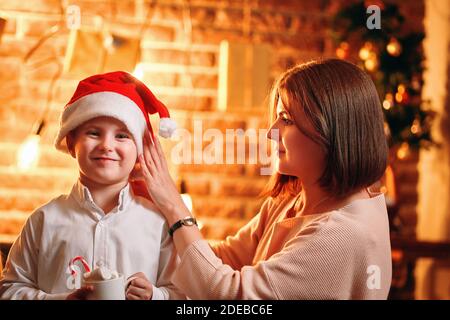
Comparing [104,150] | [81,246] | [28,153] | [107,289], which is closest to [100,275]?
[107,289]

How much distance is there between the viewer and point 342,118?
3.60 ft

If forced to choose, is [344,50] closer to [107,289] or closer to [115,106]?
[115,106]

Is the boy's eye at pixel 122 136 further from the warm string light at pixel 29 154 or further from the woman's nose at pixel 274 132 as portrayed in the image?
the warm string light at pixel 29 154

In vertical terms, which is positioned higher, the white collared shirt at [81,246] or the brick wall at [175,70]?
the brick wall at [175,70]

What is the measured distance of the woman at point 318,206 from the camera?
105 cm

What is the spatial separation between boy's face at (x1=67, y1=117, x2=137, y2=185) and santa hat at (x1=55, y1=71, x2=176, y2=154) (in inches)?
0.7


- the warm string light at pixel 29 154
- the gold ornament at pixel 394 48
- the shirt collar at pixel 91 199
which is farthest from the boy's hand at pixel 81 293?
the gold ornament at pixel 394 48

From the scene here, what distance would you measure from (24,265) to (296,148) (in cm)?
54

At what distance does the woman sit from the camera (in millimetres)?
1054

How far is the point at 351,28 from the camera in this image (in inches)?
101

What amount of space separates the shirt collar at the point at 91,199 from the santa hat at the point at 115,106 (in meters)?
0.08
